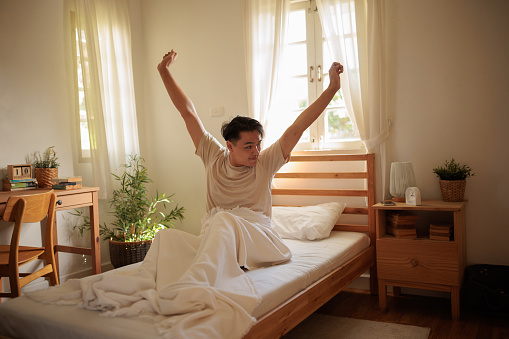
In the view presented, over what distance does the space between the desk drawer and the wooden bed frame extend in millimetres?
1387

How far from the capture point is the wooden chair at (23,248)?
2254mm

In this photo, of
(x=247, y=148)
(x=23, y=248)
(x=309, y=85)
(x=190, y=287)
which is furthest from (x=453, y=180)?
(x=23, y=248)

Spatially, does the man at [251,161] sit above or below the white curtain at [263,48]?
below

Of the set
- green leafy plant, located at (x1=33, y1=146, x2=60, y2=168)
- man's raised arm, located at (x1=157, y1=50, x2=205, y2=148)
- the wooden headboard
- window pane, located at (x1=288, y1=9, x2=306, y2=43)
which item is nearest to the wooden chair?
green leafy plant, located at (x1=33, y1=146, x2=60, y2=168)

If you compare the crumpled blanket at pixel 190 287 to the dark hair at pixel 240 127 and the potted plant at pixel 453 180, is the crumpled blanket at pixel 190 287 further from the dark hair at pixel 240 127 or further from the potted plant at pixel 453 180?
the potted plant at pixel 453 180

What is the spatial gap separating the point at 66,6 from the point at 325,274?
2.90 meters

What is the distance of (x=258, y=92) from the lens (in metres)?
3.50

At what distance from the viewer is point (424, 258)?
259 cm

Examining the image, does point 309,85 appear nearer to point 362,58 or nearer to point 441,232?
point 362,58

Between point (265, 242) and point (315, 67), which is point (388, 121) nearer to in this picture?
point (315, 67)

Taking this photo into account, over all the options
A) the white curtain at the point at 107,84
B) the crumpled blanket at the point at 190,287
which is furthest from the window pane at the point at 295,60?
the crumpled blanket at the point at 190,287

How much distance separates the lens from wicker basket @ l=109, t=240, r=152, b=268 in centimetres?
335

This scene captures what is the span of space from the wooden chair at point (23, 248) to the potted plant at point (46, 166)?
546 mm

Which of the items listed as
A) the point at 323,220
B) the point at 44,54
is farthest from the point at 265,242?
the point at 44,54
